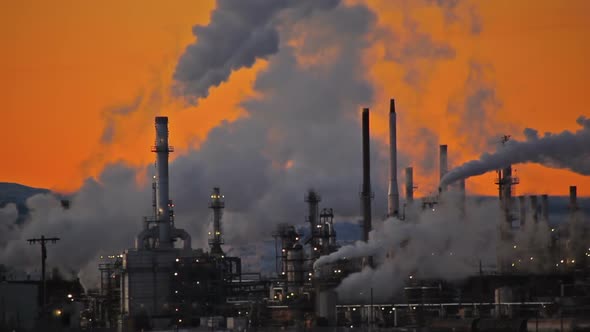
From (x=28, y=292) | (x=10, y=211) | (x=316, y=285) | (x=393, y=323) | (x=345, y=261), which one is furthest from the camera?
(x=10, y=211)

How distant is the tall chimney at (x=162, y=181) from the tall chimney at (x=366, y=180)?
20.7 m

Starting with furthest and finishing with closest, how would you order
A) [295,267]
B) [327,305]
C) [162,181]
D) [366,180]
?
1. [366,180]
2. [295,267]
3. [162,181]
4. [327,305]

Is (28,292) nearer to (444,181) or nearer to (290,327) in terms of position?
(290,327)

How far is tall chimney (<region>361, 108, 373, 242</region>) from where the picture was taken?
12281 centimetres

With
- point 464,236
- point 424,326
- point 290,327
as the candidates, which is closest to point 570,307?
point 424,326

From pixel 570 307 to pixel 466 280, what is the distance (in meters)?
25.2

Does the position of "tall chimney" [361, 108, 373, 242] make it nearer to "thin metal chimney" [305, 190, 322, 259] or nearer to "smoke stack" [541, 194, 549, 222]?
"thin metal chimney" [305, 190, 322, 259]

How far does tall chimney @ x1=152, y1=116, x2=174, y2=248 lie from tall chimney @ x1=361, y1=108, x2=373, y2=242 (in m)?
20.7

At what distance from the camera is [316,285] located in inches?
4306

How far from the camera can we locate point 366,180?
406 ft

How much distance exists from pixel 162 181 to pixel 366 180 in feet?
74.7

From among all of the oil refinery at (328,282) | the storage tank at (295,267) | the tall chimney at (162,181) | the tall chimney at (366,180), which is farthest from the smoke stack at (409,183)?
the tall chimney at (162,181)

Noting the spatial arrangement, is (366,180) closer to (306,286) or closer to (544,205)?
(306,286)

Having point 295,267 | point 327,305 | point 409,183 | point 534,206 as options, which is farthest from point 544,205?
point 327,305
